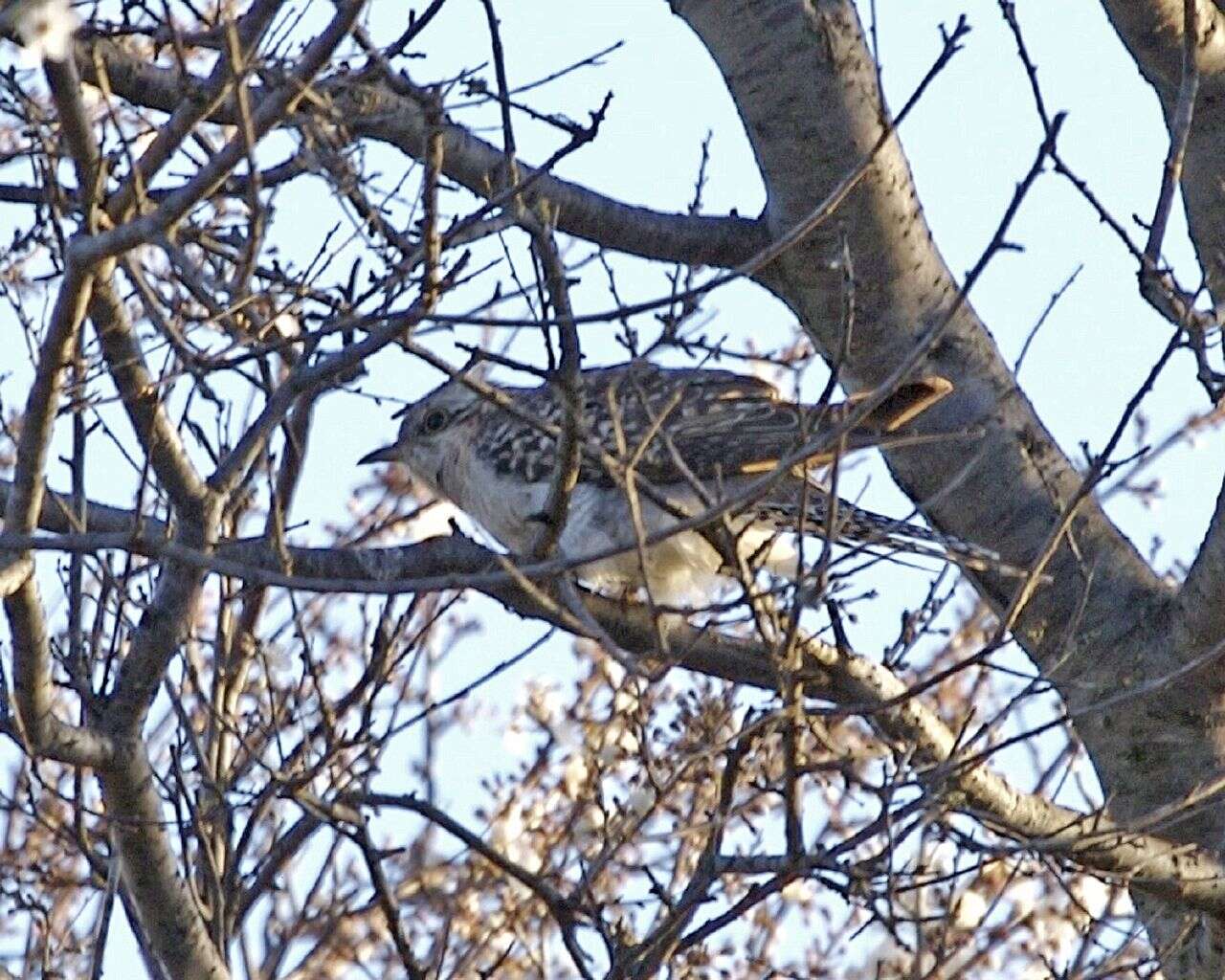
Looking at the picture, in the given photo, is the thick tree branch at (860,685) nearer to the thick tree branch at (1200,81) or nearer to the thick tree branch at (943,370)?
the thick tree branch at (943,370)

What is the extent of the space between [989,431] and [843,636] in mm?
1339

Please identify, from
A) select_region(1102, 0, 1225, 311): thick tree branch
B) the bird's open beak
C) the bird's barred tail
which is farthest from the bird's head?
select_region(1102, 0, 1225, 311): thick tree branch

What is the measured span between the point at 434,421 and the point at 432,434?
55mm

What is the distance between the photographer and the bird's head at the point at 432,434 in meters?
8.71

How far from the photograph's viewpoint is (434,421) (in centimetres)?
887

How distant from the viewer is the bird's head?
871cm

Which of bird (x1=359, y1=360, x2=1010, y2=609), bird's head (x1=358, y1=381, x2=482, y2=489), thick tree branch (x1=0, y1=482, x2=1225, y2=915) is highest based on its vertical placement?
bird's head (x1=358, y1=381, x2=482, y2=489)

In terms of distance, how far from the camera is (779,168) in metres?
6.50

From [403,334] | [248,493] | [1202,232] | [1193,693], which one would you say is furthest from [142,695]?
[1202,232]

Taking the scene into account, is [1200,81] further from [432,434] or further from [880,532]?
[432,434]

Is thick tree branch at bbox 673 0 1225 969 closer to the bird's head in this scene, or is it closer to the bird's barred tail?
the bird's barred tail

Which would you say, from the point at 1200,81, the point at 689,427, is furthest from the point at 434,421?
the point at 1200,81

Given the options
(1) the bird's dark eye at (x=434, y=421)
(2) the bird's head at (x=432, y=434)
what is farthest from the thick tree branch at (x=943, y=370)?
(1) the bird's dark eye at (x=434, y=421)

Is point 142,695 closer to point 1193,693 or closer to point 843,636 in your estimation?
point 843,636
